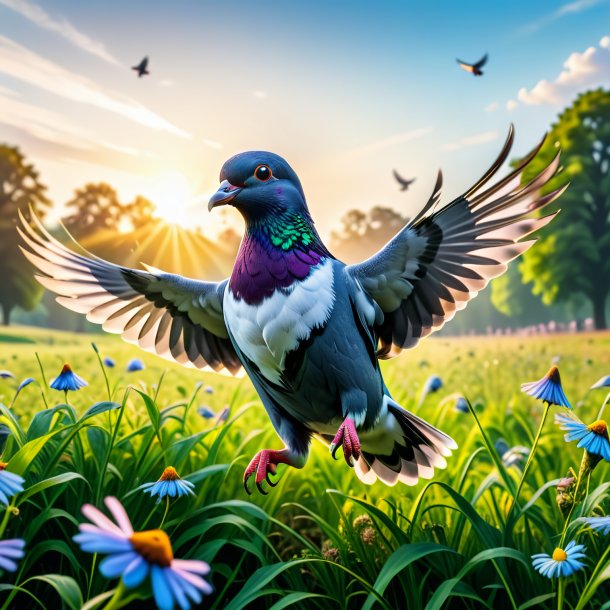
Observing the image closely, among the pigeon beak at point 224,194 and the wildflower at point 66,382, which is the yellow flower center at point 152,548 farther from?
the wildflower at point 66,382

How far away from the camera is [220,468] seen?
277 centimetres

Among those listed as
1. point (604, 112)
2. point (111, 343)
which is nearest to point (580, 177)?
point (604, 112)

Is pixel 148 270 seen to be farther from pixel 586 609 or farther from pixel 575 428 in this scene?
pixel 586 609

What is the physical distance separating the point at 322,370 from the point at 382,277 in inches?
17.3

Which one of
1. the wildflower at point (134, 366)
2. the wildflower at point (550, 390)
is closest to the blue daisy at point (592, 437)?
the wildflower at point (550, 390)

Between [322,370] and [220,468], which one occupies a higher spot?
[322,370]

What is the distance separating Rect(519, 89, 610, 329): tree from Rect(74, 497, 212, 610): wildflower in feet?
49.3

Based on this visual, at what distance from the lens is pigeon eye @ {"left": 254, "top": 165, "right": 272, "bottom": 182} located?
6.92 feet

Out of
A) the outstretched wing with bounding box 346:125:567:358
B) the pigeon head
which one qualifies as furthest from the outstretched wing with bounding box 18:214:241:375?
the outstretched wing with bounding box 346:125:567:358

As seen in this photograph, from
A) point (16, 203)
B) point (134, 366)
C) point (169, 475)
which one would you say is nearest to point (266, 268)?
point (169, 475)

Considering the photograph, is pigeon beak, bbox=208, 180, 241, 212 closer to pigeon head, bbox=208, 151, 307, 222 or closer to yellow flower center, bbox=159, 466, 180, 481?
pigeon head, bbox=208, 151, 307, 222

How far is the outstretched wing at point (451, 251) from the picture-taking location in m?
2.21

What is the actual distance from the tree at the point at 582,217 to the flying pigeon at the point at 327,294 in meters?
13.5

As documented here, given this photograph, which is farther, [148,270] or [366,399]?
[148,270]
